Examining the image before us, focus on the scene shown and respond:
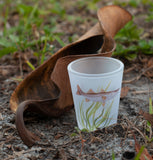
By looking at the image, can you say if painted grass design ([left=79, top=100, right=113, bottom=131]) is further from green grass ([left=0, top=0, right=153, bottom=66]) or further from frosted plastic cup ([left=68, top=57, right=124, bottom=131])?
green grass ([left=0, top=0, right=153, bottom=66])

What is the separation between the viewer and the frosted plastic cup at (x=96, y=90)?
1064mm

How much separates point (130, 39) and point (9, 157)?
1.33 m

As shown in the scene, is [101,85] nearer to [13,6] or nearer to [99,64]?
[99,64]

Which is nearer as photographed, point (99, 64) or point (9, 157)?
point (9, 157)

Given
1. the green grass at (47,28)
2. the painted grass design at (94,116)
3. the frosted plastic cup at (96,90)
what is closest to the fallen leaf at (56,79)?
the frosted plastic cup at (96,90)

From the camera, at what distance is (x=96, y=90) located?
1.08 meters

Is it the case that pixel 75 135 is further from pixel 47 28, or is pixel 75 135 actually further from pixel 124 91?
pixel 47 28

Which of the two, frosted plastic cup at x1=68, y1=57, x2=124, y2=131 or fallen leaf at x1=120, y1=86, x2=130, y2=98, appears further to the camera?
fallen leaf at x1=120, y1=86, x2=130, y2=98

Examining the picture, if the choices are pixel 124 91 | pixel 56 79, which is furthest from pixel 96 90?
pixel 124 91

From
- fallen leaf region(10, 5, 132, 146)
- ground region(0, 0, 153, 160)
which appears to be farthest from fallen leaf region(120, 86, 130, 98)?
fallen leaf region(10, 5, 132, 146)

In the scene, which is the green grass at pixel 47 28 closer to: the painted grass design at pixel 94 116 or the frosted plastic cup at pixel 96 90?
the frosted plastic cup at pixel 96 90

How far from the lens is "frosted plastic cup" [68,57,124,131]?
1.06 metres

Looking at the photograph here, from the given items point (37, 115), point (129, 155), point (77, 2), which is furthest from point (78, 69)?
point (77, 2)

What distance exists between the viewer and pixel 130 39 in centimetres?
200
